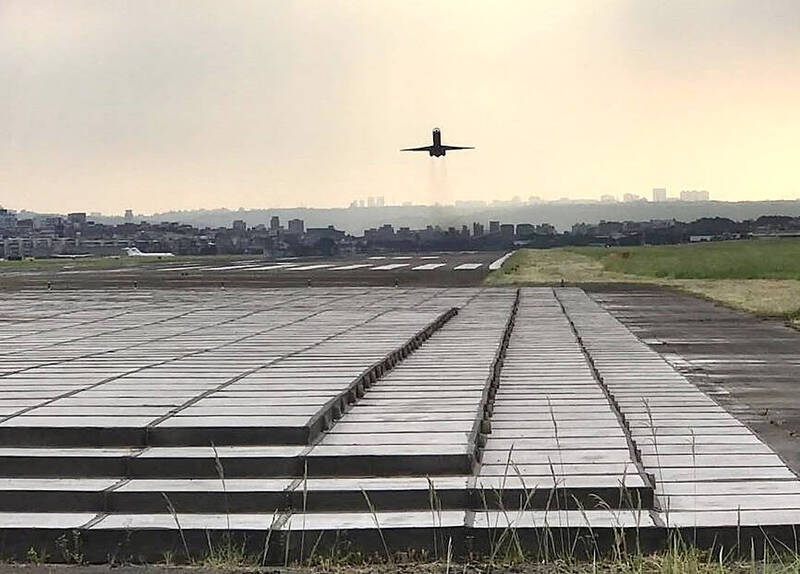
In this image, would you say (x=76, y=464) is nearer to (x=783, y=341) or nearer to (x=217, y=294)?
(x=783, y=341)

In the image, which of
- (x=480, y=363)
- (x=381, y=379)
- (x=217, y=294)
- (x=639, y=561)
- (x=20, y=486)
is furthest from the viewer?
(x=217, y=294)

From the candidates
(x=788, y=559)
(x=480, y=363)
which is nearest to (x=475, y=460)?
(x=788, y=559)

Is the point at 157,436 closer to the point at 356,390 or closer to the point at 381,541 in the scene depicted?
the point at 381,541

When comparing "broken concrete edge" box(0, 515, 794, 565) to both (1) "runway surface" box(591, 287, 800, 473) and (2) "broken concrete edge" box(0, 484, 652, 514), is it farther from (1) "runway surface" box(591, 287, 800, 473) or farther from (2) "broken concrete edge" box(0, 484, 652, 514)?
Answer: (1) "runway surface" box(591, 287, 800, 473)

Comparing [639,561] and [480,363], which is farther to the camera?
[480,363]

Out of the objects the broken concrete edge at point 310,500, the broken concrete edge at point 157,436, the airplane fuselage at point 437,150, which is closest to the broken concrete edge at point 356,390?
the broken concrete edge at point 157,436

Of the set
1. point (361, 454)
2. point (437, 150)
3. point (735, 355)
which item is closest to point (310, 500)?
point (361, 454)

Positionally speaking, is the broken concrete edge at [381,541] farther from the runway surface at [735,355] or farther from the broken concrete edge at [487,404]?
the runway surface at [735,355]

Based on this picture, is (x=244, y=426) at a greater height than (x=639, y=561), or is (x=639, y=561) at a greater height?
(x=244, y=426)
